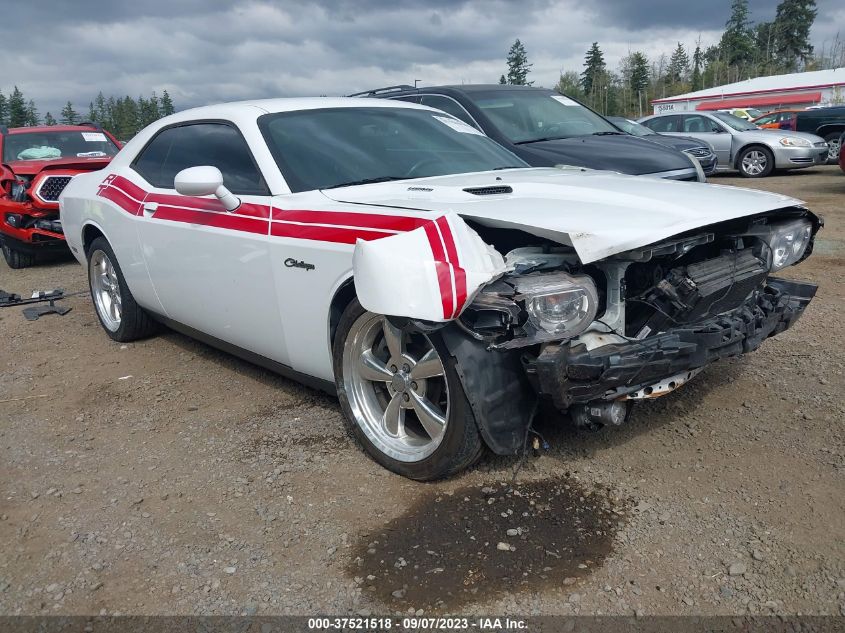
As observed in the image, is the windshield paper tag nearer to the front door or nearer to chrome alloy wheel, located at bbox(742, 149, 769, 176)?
the front door

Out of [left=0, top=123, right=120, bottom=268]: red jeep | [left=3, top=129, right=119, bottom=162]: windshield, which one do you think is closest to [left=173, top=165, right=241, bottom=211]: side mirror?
[left=0, top=123, right=120, bottom=268]: red jeep

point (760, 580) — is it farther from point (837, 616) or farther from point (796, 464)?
point (796, 464)

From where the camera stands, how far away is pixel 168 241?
409 cm

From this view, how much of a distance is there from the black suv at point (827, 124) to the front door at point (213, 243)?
50.5 feet

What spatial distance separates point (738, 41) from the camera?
255 feet

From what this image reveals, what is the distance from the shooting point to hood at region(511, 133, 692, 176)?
21.5 feet

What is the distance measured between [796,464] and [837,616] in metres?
0.96

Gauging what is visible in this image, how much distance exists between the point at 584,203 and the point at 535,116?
16.1 ft

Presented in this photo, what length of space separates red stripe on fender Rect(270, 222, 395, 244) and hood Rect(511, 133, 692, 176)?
12.2 ft

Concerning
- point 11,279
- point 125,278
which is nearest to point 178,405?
point 125,278

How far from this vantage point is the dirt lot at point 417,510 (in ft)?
7.59

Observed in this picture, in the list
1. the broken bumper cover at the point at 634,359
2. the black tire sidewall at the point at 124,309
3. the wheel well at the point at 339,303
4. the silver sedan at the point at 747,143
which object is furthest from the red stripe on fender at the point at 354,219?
the silver sedan at the point at 747,143

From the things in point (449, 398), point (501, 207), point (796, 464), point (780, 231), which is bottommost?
point (796, 464)

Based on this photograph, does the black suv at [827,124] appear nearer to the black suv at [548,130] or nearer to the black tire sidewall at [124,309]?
the black suv at [548,130]
